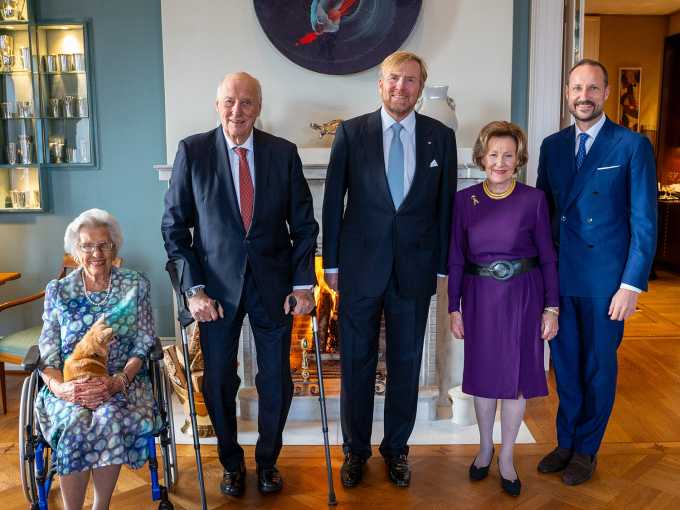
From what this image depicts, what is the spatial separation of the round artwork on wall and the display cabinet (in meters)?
1.22

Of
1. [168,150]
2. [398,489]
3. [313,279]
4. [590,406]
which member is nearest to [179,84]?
[168,150]

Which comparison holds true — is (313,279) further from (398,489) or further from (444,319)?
(444,319)

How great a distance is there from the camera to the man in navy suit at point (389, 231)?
7.54 ft

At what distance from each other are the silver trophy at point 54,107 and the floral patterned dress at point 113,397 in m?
1.87

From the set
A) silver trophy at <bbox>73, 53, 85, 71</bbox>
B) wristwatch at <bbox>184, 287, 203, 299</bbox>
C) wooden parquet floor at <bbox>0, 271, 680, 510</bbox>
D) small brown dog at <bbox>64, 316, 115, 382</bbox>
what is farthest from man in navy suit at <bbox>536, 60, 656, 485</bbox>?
silver trophy at <bbox>73, 53, 85, 71</bbox>

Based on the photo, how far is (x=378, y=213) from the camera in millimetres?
2309

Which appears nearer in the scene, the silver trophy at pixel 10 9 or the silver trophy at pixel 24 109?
the silver trophy at pixel 10 9

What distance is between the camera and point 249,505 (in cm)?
231

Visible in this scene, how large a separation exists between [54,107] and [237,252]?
7.24 ft

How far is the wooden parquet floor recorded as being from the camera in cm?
234

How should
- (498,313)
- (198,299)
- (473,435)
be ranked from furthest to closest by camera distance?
(473,435), (498,313), (198,299)

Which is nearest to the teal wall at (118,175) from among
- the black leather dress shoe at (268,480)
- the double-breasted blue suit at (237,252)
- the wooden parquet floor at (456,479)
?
the wooden parquet floor at (456,479)

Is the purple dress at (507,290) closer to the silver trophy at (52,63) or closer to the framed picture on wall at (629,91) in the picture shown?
the silver trophy at (52,63)

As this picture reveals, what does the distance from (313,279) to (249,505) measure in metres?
0.94
